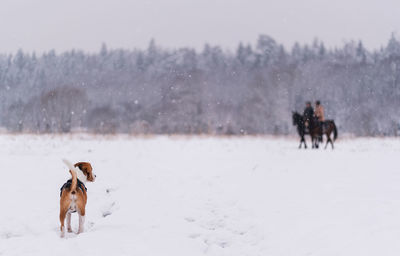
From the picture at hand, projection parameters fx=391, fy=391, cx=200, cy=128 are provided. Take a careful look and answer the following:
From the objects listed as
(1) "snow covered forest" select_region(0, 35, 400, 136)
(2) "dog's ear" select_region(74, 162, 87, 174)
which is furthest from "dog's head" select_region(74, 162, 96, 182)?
(1) "snow covered forest" select_region(0, 35, 400, 136)

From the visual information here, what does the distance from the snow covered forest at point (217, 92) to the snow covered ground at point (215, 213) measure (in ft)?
135

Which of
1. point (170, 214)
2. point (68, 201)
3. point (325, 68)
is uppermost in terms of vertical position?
point (325, 68)

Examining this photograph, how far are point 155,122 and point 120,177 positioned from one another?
58.0m

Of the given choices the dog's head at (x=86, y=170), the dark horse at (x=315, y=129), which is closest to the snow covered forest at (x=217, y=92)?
→ the dark horse at (x=315, y=129)

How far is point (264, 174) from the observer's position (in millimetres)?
11070

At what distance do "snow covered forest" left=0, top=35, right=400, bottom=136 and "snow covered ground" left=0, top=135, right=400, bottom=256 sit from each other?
4129cm

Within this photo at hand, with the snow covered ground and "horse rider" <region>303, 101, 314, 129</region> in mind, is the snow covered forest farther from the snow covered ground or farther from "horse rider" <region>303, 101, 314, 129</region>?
the snow covered ground

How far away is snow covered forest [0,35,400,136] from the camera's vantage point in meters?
62.0

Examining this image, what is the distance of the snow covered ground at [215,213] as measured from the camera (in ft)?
16.3

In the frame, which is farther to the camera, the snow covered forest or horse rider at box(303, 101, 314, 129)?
the snow covered forest

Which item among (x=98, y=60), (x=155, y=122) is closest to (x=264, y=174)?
(x=155, y=122)

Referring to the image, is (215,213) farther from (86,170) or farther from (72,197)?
(72,197)

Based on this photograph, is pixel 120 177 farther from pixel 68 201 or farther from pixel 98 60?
pixel 98 60

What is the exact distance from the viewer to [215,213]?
711 centimetres
